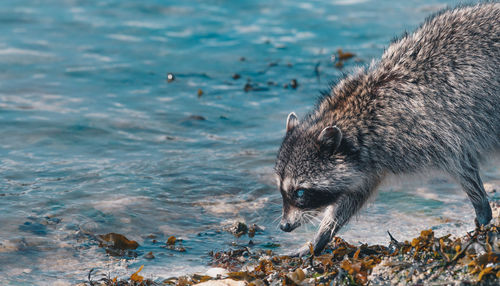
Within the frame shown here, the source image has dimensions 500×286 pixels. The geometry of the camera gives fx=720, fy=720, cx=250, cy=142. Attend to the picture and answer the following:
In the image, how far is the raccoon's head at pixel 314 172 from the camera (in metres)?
6.59

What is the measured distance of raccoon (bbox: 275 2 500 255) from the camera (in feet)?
21.6

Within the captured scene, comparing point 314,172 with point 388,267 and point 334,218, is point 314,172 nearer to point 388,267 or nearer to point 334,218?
point 334,218

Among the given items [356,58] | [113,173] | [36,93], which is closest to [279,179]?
[113,173]

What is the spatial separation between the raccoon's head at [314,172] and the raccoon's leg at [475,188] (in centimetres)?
102

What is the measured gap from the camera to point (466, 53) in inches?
266

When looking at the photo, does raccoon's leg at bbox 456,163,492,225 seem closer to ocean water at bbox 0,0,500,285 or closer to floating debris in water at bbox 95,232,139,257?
ocean water at bbox 0,0,500,285

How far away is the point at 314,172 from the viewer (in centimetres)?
660

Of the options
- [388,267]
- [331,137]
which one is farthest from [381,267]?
[331,137]

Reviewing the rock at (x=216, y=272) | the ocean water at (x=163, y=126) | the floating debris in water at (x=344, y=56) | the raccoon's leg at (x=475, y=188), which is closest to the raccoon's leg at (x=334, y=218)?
the ocean water at (x=163, y=126)

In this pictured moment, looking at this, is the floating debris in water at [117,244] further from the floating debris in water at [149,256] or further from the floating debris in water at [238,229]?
the floating debris in water at [238,229]

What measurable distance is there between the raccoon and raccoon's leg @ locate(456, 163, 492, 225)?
0.03 feet

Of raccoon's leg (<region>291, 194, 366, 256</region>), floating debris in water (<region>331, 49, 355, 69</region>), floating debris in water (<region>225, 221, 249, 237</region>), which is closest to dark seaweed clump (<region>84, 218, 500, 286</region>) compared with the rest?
raccoon's leg (<region>291, 194, 366, 256</region>)

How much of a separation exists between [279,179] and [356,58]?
23.3 ft

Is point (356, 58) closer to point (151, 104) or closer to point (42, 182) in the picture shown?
point (151, 104)
